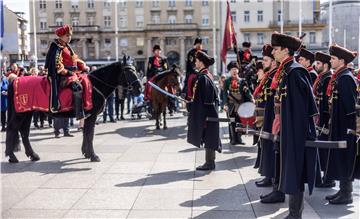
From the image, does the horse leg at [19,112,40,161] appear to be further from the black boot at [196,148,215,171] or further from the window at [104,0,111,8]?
the window at [104,0,111,8]

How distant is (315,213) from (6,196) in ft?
15.2

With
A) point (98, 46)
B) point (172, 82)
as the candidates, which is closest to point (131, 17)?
point (98, 46)

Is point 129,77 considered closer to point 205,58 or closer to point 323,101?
point 205,58

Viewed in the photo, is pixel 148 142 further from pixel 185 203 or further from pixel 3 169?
pixel 185 203

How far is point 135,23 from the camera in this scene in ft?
276

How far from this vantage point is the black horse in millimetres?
9844

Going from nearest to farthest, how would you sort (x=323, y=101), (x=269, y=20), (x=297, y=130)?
(x=297, y=130) < (x=323, y=101) < (x=269, y=20)

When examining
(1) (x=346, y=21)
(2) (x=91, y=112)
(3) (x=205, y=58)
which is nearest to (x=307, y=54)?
(3) (x=205, y=58)

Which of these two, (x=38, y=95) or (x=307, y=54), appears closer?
(x=307, y=54)

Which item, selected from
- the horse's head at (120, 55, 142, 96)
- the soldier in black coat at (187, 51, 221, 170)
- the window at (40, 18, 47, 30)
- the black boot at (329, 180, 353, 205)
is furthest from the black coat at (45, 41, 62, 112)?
the window at (40, 18, 47, 30)

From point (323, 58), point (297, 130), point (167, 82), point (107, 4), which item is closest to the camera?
point (297, 130)

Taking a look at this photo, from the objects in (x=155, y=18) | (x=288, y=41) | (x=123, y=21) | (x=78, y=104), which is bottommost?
(x=78, y=104)

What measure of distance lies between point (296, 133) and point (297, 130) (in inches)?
1.5

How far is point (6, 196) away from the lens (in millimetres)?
7070
